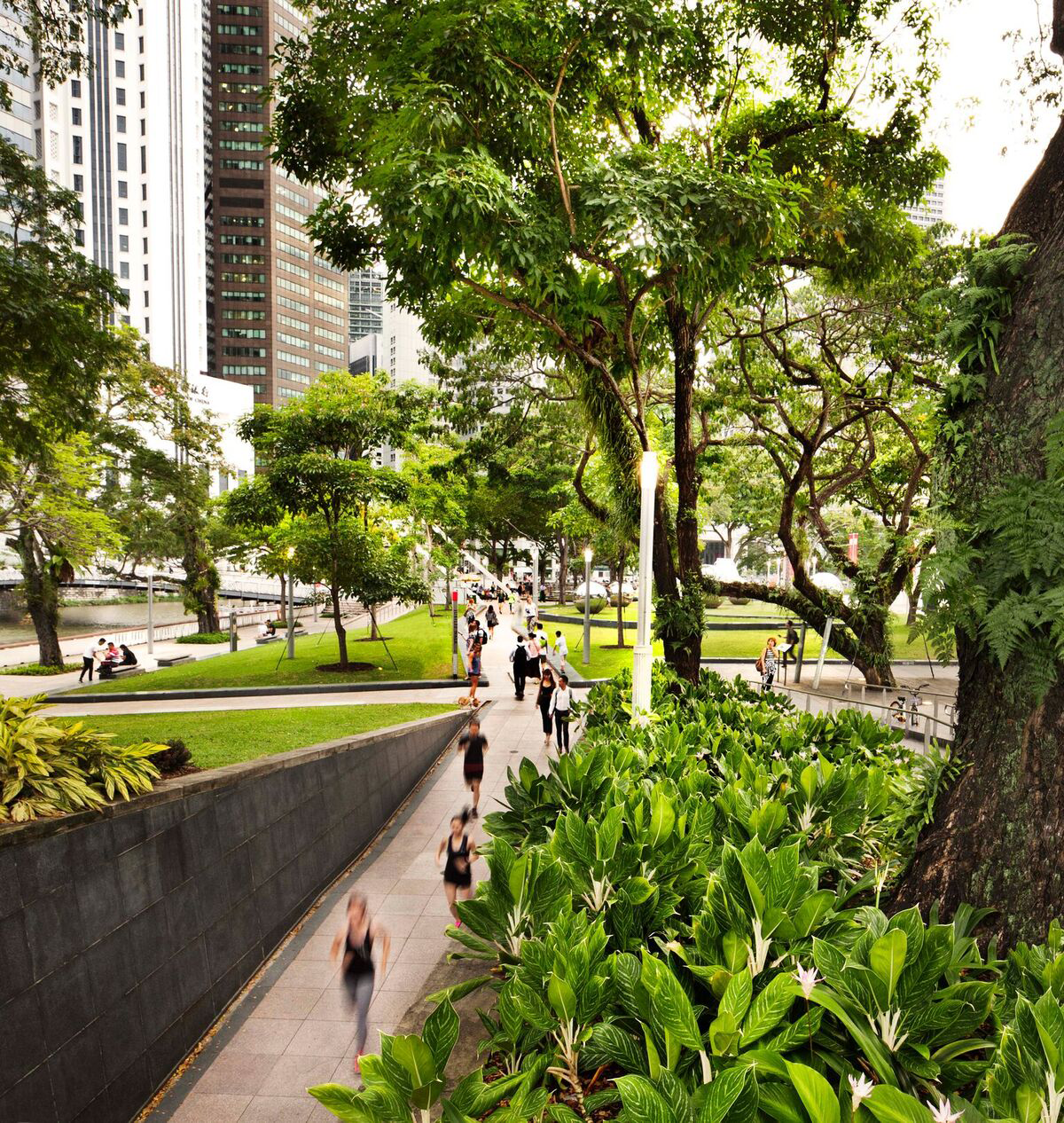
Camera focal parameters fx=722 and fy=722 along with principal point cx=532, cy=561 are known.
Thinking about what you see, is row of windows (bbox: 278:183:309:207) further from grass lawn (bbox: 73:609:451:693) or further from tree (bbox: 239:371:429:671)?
tree (bbox: 239:371:429:671)

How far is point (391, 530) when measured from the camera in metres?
30.6

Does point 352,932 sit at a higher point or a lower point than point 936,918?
lower

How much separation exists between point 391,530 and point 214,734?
20.5m

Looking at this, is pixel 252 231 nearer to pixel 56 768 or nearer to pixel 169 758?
pixel 169 758

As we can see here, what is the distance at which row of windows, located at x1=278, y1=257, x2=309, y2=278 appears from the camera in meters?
102

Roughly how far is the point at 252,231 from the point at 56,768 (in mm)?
112100

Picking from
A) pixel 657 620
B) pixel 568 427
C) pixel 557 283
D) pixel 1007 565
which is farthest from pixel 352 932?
pixel 568 427

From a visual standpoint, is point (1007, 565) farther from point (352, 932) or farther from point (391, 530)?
point (391, 530)

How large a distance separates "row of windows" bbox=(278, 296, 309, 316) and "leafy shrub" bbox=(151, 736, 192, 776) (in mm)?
108181

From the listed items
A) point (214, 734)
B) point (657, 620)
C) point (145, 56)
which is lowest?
point (214, 734)

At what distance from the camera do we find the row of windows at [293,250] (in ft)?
334

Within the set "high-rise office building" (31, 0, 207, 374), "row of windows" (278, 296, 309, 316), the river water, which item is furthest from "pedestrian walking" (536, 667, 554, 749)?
"row of windows" (278, 296, 309, 316)

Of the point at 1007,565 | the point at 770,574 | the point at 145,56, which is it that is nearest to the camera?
the point at 1007,565

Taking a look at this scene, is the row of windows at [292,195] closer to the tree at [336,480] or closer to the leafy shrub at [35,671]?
the leafy shrub at [35,671]
